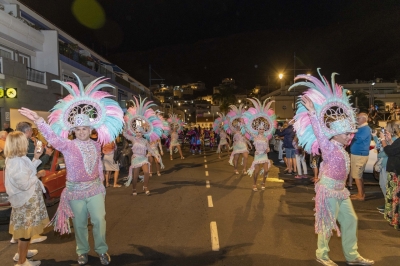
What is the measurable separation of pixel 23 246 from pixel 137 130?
222 inches

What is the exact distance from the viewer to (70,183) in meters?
5.34

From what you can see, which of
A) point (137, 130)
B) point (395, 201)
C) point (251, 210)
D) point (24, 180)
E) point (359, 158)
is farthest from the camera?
point (137, 130)

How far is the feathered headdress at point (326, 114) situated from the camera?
203 inches

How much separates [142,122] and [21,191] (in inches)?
255

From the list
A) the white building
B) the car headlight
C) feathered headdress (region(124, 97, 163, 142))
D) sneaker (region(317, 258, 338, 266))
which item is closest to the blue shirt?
sneaker (region(317, 258, 338, 266))

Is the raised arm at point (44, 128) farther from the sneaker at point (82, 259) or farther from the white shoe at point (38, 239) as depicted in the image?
the white shoe at point (38, 239)

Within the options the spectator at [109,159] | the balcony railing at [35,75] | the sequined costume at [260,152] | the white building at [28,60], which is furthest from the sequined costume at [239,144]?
the balcony railing at [35,75]

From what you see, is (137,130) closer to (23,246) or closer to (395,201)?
(23,246)

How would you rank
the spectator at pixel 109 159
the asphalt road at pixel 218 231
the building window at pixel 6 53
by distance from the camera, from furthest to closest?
the building window at pixel 6 53 → the spectator at pixel 109 159 → the asphalt road at pixel 218 231

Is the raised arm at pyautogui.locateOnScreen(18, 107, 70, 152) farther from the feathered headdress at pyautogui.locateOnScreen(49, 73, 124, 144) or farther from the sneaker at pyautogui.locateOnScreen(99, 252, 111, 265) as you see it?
the sneaker at pyautogui.locateOnScreen(99, 252, 111, 265)

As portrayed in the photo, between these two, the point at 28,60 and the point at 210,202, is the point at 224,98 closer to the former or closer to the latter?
the point at 28,60

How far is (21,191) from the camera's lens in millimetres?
5176

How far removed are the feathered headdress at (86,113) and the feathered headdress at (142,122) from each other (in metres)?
4.57

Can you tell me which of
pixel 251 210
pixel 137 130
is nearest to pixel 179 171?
pixel 137 130
